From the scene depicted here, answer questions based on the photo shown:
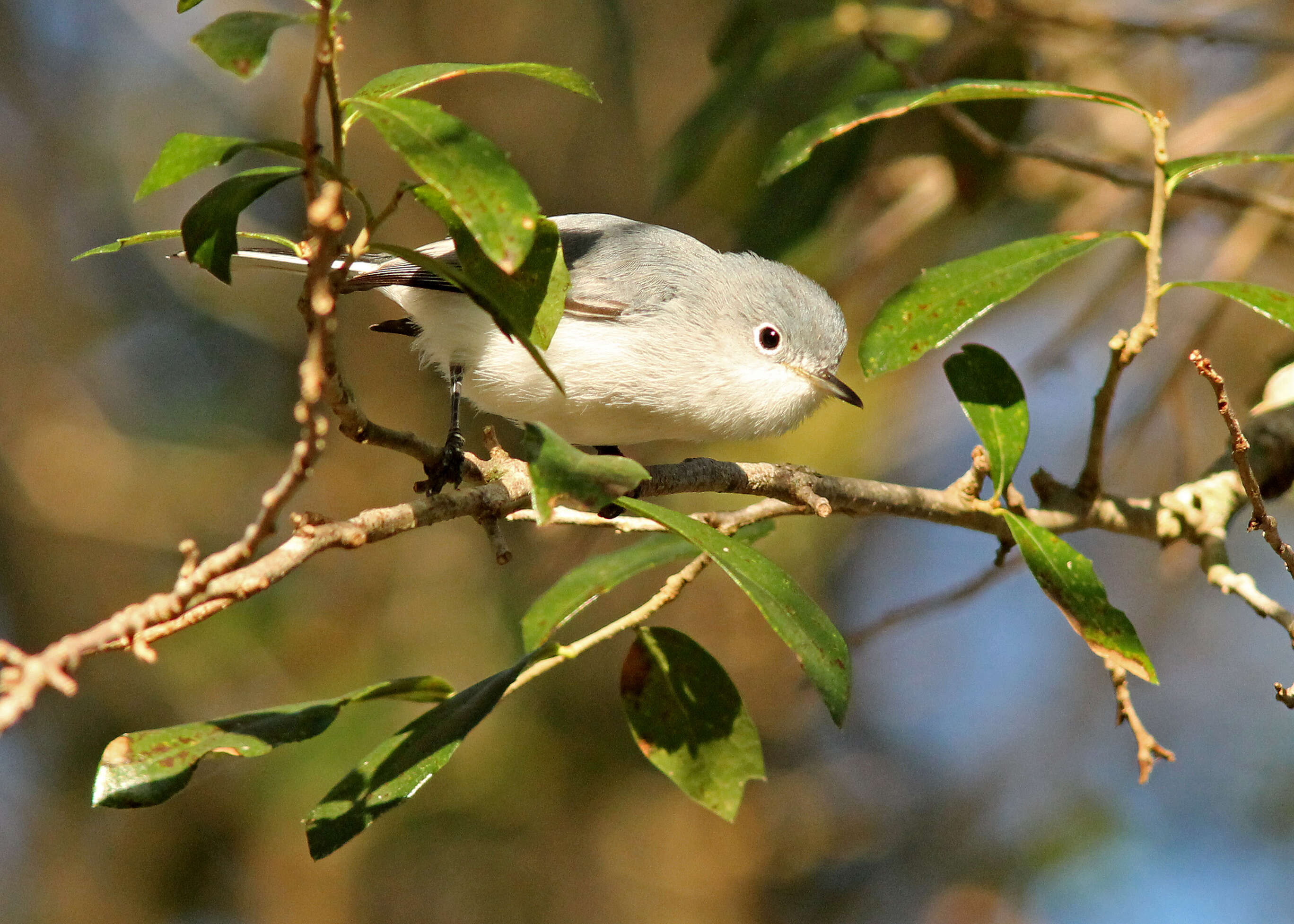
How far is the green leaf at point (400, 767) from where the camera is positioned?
5.00ft

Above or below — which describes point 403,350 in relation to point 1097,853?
above

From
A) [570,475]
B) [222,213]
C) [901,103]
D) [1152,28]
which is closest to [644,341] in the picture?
[901,103]

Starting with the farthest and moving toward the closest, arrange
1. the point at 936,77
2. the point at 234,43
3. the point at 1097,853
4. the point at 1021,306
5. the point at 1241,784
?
the point at 1241,784, the point at 1097,853, the point at 1021,306, the point at 936,77, the point at 234,43

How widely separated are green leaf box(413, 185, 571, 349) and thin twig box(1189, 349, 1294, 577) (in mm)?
804

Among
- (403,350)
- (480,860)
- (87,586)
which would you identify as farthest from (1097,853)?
(87,586)

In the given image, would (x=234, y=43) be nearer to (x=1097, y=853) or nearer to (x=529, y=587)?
(x=529, y=587)

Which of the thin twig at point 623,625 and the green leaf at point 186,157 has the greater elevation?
the green leaf at point 186,157

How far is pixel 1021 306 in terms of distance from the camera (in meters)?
4.39

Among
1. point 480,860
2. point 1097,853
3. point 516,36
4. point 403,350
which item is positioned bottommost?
point 480,860

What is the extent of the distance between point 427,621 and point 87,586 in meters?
1.94

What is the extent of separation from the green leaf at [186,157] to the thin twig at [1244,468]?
3.81ft

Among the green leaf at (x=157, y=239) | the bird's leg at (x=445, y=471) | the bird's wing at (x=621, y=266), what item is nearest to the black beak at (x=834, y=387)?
the bird's wing at (x=621, y=266)

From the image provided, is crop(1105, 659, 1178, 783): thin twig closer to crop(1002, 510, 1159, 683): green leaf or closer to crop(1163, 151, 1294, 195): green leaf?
crop(1002, 510, 1159, 683): green leaf

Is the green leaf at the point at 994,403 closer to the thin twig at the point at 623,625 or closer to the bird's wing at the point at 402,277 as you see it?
the thin twig at the point at 623,625
